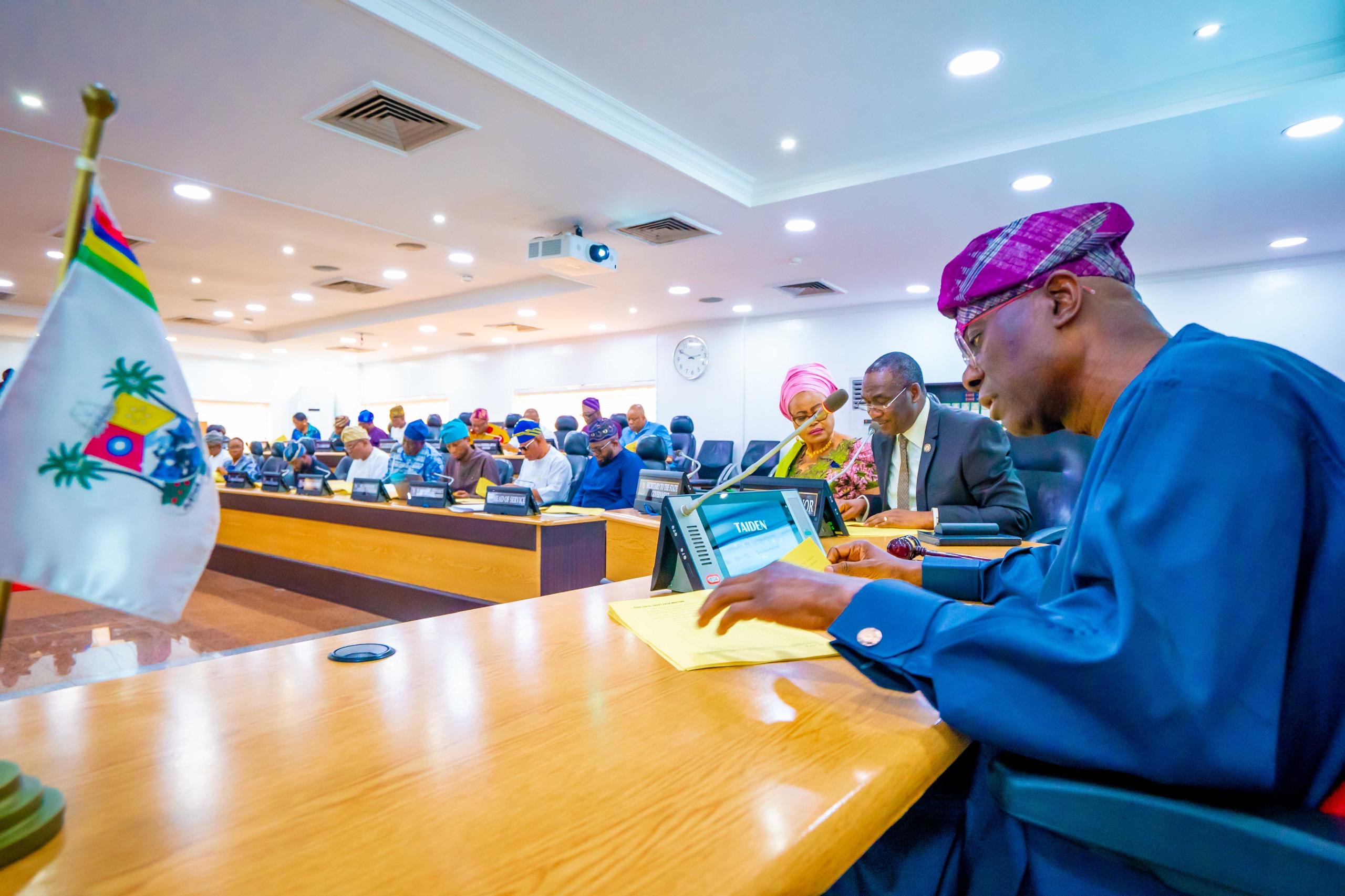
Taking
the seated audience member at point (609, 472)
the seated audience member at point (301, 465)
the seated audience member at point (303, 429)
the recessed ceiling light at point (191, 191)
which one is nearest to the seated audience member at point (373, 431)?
the seated audience member at point (301, 465)

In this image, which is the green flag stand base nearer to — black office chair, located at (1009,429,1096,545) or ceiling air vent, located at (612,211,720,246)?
black office chair, located at (1009,429,1096,545)

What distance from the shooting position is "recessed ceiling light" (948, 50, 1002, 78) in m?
3.26

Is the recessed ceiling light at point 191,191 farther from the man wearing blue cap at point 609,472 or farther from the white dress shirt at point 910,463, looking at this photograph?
the white dress shirt at point 910,463

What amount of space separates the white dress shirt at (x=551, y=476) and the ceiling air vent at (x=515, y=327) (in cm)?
509

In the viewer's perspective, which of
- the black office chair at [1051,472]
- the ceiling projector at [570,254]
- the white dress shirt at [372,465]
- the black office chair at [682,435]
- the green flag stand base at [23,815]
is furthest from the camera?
the black office chair at [682,435]

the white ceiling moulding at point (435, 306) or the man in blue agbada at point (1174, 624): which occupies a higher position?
the white ceiling moulding at point (435, 306)

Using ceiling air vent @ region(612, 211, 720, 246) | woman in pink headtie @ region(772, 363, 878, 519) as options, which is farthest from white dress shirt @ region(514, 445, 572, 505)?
woman in pink headtie @ region(772, 363, 878, 519)

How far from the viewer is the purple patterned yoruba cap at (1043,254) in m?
0.90

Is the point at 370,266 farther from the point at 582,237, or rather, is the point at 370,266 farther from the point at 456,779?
the point at 456,779

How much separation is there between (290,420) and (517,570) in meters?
14.1

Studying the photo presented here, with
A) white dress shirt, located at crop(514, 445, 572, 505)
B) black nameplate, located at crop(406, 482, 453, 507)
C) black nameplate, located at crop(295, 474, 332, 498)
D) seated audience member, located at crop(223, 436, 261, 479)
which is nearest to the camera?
black nameplate, located at crop(406, 482, 453, 507)

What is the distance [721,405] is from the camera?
9.99 metres

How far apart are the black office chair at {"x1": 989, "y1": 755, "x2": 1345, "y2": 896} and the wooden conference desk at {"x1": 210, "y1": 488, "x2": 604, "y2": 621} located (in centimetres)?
298

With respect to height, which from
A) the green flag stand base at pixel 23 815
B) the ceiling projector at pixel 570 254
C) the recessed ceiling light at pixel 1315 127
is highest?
the recessed ceiling light at pixel 1315 127
